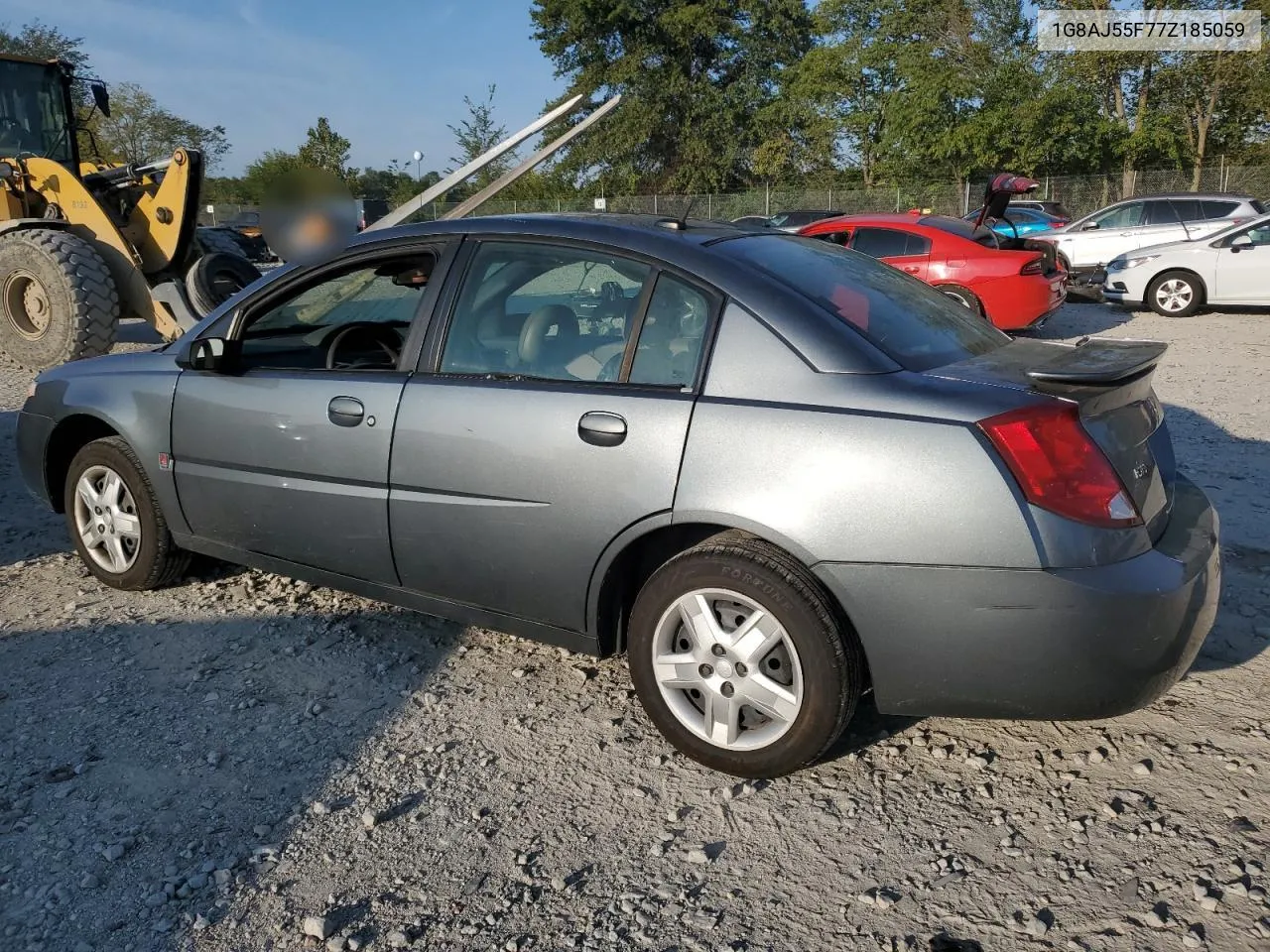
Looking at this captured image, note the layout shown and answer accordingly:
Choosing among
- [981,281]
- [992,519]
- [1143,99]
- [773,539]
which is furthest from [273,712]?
[1143,99]

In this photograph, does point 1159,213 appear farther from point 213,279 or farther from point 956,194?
point 956,194

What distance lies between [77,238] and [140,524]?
6581 mm

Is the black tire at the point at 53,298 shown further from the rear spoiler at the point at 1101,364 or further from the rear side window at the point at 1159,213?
the rear side window at the point at 1159,213

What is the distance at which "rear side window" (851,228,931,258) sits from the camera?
1121cm

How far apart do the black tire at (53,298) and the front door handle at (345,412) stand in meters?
6.90

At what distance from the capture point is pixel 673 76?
44156mm

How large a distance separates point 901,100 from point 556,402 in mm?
39081

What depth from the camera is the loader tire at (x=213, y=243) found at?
1116cm

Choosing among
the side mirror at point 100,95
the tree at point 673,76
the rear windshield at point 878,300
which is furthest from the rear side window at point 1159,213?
the tree at point 673,76

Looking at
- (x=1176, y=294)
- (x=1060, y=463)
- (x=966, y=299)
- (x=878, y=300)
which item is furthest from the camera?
(x=1176, y=294)

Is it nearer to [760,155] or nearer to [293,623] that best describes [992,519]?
[293,623]

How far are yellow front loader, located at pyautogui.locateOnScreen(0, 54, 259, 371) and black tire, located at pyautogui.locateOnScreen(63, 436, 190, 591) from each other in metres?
5.47

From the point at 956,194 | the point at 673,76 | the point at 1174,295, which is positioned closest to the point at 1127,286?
the point at 1174,295

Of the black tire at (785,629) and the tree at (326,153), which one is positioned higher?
the tree at (326,153)
